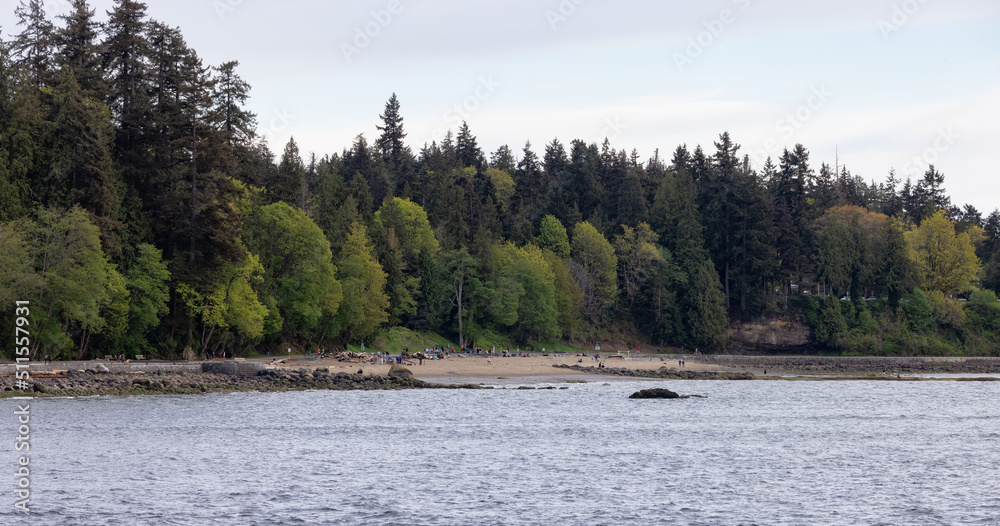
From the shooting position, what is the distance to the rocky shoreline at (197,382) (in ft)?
152

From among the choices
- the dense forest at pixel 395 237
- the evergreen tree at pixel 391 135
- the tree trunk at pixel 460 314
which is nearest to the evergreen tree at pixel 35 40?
the dense forest at pixel 395 237

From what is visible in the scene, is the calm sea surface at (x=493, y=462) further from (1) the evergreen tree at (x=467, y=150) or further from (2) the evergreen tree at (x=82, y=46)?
(1) the evergreen tree at (x=467, y=150)

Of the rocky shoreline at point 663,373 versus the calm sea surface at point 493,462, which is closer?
the calm sea surface at point 493,462

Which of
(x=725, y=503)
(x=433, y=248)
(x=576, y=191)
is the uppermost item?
(x=576, y=191)

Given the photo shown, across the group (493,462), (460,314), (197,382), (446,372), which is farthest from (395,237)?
(493,462)

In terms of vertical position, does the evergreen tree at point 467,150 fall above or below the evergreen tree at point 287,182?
above

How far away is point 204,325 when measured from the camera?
206 ft

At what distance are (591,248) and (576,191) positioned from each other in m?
21.9

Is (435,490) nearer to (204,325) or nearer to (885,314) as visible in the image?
(204,325)

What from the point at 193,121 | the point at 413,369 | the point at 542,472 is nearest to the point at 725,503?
the point at 542,472

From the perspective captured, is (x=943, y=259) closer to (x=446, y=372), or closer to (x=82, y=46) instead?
(x=446, y=372)

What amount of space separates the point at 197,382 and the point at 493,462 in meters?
27.1

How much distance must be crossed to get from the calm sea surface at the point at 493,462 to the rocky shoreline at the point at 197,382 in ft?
6.02

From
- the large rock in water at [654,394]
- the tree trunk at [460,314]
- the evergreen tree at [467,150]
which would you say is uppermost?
the evergreen tree at [467,150]
